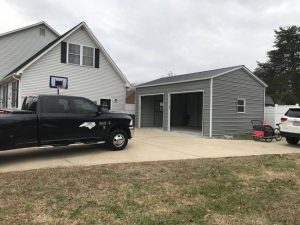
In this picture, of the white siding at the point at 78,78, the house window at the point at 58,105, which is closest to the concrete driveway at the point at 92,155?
the house window at the point at 58,105

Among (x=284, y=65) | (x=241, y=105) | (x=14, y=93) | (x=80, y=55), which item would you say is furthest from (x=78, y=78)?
(x=284, y=65)

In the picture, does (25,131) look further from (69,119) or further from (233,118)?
(233,118)

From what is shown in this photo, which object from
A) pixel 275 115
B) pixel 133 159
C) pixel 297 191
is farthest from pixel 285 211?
pixel 275 115

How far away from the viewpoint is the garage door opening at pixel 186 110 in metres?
24.5

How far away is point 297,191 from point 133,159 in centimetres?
439

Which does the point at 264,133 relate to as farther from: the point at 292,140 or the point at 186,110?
the point at 186,110

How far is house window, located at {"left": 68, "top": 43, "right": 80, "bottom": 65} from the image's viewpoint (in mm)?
20078

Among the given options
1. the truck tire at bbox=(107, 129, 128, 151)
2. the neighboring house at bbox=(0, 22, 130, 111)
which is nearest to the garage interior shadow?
the truck tire at bbox=(107, 129, 128, 151)

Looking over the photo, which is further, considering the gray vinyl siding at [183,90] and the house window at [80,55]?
the house window at [80,55]

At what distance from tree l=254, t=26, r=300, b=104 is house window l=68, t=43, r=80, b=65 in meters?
37.5

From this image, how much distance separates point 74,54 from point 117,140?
11.2m

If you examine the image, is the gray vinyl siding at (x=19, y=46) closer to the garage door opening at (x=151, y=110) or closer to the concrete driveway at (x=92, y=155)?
the garage door opening at (x=151, y=110)

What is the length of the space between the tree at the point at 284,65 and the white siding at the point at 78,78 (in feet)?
115

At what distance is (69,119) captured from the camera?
31.5 feet
